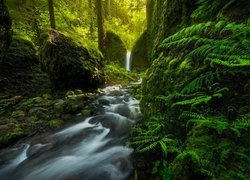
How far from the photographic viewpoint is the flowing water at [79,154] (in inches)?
124

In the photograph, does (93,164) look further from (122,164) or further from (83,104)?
(83,104)

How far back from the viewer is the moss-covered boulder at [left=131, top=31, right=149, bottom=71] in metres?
13.1

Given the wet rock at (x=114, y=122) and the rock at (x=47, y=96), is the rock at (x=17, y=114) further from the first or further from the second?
the wet rock at (x=114, y=122)

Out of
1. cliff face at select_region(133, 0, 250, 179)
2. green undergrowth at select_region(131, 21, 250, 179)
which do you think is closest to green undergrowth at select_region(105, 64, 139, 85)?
cliff face at select_region(133, 0, 250, 179)

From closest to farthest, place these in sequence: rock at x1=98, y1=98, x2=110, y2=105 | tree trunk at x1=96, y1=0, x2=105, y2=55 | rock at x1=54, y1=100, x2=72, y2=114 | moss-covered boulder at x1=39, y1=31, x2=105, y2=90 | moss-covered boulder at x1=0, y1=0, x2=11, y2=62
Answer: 1. rock at x1=54, y1=100, x2=72, y2=114
2. moss-covered boulder at x1=0, y1=0, x2=11, y2=62
3. rock at x1=98, y1=98, x2=110, y2=105
4. moss-covered boulder at x1=39, y1=31, x2=105, y2=90
5. tree trunk at x1=96, y1=0, x2=105, y2=55

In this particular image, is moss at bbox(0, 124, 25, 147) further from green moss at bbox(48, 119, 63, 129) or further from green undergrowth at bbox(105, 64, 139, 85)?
green undergrowth at bbox(105, 64, 139, 85)

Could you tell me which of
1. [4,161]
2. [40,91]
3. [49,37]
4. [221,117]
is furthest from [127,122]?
[49,37]

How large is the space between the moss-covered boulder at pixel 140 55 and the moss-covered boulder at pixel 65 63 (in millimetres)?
5840

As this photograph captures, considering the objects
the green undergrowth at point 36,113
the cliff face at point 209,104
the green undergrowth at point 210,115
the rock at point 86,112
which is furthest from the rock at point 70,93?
the green undergrowth at point 210,115

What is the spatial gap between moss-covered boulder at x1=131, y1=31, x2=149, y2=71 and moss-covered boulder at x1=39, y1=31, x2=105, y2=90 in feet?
19.2

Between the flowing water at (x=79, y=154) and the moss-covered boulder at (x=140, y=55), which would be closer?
the flowing water at (x=79, y=154)

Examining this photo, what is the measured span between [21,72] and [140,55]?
7513mm

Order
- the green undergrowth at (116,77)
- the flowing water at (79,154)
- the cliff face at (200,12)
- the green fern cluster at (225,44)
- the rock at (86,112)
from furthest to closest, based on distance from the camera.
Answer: the green undergrowth at (116,77)
the rock at (86,112)
the flowing water at (79,154)
the cliff face at (200,12)
the green fern cluster at (225,44)

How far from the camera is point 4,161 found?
358 centimetres
